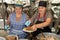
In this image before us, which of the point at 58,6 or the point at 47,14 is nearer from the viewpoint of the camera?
the point at 47,14

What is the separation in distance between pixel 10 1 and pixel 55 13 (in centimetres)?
73

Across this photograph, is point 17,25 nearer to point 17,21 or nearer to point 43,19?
point 17,21

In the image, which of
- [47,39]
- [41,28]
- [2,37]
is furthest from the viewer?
[41,28]

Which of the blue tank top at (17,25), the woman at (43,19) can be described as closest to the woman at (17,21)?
the blue tank top at (17,25)

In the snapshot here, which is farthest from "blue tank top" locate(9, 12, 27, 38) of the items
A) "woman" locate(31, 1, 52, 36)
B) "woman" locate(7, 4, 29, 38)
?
"woman" locate(31, 1, 52, 36)

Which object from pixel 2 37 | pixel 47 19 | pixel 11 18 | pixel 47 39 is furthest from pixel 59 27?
pixel 2 37

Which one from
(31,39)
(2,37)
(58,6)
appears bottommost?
(31,39)

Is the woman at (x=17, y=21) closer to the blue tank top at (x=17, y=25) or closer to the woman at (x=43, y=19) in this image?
the blue tank top at (x=17, y=25)

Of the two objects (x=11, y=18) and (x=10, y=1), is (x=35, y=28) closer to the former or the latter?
(x=11, y=18)

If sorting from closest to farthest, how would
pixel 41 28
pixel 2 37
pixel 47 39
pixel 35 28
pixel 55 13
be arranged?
pixel 2 37
pixel 47 39
pixel 35 28
pixel 41 28
pixel 55 13

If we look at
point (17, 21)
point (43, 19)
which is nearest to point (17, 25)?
point (17, 21)

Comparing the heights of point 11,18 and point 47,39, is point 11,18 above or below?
above

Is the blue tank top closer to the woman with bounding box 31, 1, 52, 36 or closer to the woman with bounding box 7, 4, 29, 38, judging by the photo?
the woman with bounding box 7, 4, 29, 38

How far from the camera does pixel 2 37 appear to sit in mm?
1318
